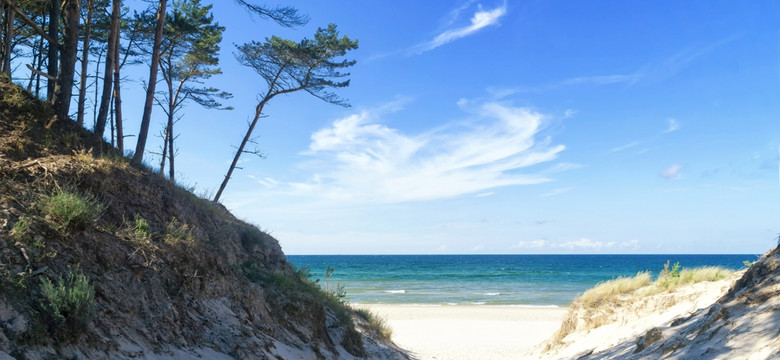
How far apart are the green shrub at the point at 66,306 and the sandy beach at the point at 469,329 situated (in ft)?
34.8

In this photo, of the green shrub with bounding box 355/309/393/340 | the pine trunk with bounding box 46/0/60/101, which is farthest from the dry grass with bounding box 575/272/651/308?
the pine trunk with bounding box 46/0/60/101

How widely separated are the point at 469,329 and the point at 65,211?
18165 millimetres

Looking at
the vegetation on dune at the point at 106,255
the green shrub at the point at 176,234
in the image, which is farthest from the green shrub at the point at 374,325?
the green shrub at the point at 176,234

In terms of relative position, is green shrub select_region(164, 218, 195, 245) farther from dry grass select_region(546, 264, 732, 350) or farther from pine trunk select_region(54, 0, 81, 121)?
dry grass select_region(546, 264, 732, 350)

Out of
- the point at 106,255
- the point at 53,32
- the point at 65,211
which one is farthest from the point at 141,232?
the point at 53,32

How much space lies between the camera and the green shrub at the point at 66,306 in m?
4.41

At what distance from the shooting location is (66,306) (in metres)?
4.51

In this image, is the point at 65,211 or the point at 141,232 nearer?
the point at 65,211

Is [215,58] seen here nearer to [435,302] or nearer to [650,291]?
[650,291]

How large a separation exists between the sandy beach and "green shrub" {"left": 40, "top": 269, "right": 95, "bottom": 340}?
1060cm

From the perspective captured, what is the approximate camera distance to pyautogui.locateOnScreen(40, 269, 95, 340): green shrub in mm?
4414

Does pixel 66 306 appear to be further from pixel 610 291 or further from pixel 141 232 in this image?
pixel 610 291

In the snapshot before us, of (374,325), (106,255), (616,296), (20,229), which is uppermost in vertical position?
(20,229)

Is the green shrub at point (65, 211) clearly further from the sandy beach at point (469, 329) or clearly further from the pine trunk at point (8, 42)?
the sandy beach at point (469, 329)
